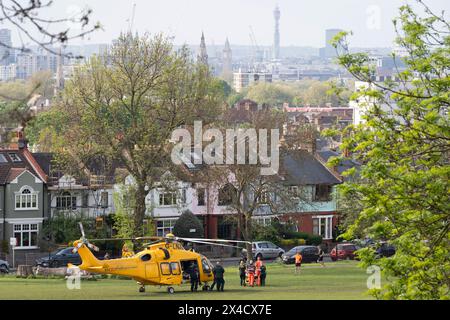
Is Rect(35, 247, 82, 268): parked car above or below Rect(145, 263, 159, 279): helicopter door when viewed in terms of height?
below

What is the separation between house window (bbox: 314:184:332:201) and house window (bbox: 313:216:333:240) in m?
1.27

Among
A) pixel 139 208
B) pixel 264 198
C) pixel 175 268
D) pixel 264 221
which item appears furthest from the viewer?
pixel 264 221

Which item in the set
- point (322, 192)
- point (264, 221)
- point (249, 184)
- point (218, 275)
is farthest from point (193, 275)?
point (322, 192)

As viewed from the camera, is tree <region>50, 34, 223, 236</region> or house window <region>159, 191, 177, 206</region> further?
house window <region>159, 191, 177, 206</region>

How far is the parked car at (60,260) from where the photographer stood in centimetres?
6133

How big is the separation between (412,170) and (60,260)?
3852 centimetres

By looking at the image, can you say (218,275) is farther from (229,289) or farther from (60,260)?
(60,260)

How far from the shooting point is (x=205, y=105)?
223 feet

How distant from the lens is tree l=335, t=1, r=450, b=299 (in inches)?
949

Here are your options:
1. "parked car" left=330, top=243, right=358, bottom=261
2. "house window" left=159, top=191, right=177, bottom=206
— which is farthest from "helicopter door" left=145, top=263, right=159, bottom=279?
"parked car" left=330, top=243, right=358, bottom=261

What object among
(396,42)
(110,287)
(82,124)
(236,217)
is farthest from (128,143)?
(396,42)

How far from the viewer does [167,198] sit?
74.6 m

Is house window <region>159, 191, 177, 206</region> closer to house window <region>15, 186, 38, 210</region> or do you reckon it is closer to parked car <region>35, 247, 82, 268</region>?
house window <region>15, 186, 38, 210</region>

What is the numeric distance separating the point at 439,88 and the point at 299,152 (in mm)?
47916
